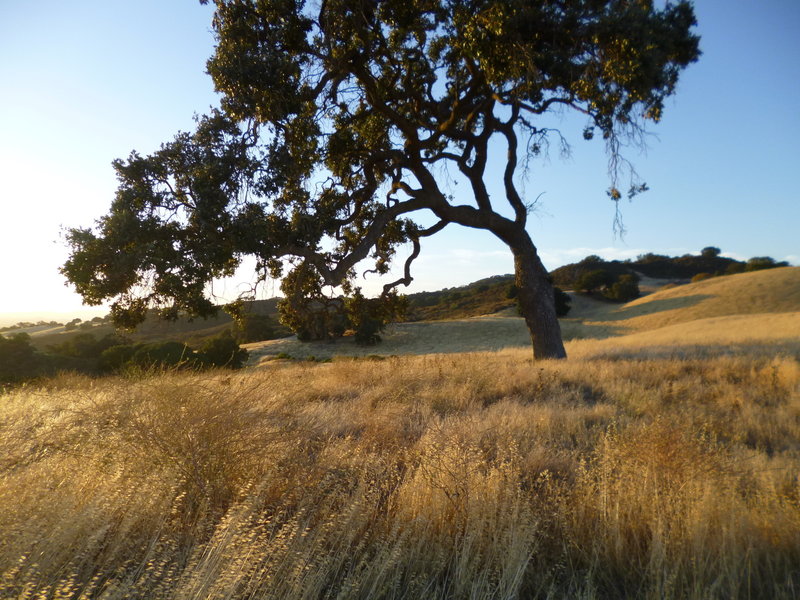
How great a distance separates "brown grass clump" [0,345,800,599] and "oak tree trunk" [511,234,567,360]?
7.34 meters

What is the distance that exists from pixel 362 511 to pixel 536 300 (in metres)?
10.0

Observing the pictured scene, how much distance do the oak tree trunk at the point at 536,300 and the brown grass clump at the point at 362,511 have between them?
7.34 m

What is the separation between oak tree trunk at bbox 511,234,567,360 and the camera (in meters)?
12.0

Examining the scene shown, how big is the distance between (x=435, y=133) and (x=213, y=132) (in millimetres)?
5583

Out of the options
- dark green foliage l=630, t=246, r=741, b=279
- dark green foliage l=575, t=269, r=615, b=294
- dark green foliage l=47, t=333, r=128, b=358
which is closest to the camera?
dark green foliage l=47, t=333, r=128, b=358

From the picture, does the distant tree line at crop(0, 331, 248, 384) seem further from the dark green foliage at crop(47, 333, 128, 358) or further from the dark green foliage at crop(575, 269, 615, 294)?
the dark green foliage at crop(575, 269, 615, 294)

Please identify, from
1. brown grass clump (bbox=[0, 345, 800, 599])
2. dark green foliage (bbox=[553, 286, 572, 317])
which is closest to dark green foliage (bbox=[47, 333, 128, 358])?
brown grass clump (bbox=[0, 345, 800, 599])

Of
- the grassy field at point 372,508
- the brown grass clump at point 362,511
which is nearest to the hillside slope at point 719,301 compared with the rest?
the grassy field at point 372,508

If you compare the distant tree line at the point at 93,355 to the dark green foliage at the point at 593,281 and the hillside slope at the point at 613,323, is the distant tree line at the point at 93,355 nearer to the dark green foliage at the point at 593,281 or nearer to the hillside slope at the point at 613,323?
the hillside slope at the point at 613,323

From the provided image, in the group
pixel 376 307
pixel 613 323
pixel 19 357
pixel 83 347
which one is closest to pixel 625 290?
pixel 613 323

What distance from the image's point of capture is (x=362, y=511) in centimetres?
284

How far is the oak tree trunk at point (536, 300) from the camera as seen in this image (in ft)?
39.3

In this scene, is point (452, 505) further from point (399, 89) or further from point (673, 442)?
point (399, 89)

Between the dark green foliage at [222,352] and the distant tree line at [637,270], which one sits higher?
the distant tree line at [637,270]
